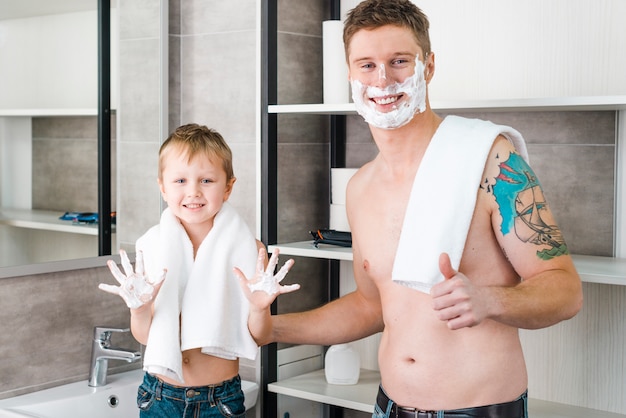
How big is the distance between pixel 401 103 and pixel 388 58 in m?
0.09

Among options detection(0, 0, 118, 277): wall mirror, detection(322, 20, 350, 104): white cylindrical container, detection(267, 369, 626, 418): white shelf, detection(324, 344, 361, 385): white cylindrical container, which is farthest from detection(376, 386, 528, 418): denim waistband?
detection(0, 0, 118, 277): wall mirror

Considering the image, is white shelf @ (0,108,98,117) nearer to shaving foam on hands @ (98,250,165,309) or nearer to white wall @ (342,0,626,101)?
shaving foam on hands @ (98,250,165,309)

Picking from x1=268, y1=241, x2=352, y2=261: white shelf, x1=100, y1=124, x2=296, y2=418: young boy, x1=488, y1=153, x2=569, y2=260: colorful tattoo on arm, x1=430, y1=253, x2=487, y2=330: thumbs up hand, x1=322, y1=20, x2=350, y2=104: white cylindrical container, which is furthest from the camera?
x1=322, y1=20, x2=350, y2=104: white cylindrical container

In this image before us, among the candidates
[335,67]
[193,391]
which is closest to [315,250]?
[335,67]

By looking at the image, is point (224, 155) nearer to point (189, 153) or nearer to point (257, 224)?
point (189, 153)

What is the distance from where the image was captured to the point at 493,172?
1663mm

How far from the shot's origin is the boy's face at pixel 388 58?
67.4 inches

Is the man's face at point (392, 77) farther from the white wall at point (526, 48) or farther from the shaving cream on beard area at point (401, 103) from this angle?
the white wall at point (526, 48)

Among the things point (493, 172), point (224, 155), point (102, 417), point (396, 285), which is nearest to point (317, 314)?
point (396, 285)

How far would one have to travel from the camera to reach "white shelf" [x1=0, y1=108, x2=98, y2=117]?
7.47 ft

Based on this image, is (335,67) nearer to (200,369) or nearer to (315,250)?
(315,250)

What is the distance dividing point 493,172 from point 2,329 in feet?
4.45

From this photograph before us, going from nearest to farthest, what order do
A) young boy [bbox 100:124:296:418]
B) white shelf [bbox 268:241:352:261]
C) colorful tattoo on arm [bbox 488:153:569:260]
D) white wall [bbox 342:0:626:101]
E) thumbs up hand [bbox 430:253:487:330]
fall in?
thumbs up hand [bbox 430:253:487:330]
colorful tattoo on arm [bbox 488:153:569:260]
young boy [bbox 100:124:296:418]
white wall [bbox 342:0:626:101]
white shelf [bbox 268:241:352:261]

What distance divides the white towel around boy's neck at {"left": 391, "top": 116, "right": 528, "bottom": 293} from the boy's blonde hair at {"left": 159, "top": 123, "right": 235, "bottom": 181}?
0.45 metres
